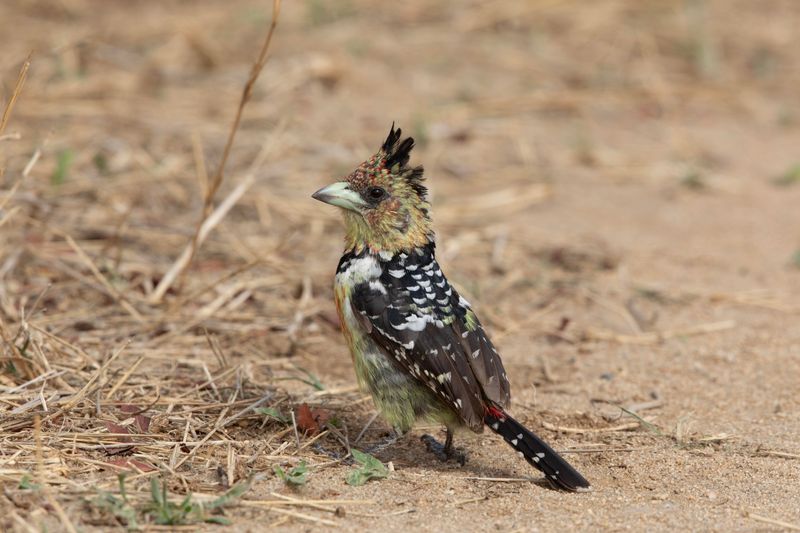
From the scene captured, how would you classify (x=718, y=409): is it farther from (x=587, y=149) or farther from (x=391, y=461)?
(x=587, y=149)

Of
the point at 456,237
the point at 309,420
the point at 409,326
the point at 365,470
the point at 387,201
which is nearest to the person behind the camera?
the point at 365,470

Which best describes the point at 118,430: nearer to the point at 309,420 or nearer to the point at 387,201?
the point at 309,420

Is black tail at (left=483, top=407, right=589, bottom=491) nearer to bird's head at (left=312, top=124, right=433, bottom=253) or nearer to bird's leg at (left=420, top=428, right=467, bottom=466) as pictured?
bird's leg at (left=420, top=428, right=467, bottom=466)

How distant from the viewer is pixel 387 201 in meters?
4.42

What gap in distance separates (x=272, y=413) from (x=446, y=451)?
77 cm

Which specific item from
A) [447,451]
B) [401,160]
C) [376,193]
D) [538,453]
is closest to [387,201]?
[376,193]

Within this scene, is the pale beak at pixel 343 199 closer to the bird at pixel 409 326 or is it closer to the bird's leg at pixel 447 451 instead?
the bird at pixel 409 326

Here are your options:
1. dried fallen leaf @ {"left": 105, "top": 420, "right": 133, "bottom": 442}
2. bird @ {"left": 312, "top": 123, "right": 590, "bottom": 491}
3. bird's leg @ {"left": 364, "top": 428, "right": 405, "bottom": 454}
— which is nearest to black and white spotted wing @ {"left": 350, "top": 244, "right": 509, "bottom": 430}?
bird @ {"left": 312, "top": 123, "right": 590, "bottom": 491}

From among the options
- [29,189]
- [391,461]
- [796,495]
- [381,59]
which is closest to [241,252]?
[29,189]

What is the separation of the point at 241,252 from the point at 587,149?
3.60m

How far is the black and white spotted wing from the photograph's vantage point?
4.08m

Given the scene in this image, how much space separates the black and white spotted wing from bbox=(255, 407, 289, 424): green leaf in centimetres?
52

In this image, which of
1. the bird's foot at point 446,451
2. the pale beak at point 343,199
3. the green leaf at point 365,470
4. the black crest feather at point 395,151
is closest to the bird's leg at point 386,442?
the bird's foot at point 446,451

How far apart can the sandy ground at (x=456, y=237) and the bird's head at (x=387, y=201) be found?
856 millimetres
